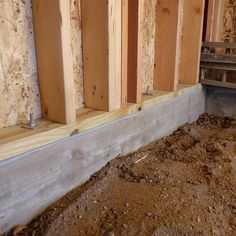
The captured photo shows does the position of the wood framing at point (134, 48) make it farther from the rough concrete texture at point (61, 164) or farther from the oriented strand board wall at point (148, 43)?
the oriented strand board wall at point (148, 43)

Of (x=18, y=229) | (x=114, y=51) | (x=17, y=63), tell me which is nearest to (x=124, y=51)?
(x=114, y=51)

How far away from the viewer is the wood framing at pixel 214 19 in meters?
2.52

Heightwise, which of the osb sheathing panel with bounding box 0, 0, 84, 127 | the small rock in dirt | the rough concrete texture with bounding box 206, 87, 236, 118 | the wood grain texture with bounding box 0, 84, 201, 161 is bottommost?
the small rock in dirt

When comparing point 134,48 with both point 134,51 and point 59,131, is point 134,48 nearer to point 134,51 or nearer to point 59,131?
point 134,51

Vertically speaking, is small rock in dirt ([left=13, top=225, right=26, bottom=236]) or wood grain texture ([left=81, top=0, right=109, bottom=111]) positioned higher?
wood grain texture ([left=81, top=0, right=109, bottom=111])

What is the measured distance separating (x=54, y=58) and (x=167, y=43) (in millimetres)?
1088

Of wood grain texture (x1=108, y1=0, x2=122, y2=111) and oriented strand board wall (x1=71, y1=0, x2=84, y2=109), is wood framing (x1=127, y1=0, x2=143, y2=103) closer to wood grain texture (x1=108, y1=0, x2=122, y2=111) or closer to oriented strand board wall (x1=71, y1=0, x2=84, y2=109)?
wood grain texture (x1=108, y1=0, x2=122, y2=111)

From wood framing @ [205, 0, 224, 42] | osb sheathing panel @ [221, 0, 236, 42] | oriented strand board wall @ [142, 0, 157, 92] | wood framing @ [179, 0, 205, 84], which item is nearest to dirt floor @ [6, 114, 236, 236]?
oriented strand board wall @ [142, 0, 157, 92]

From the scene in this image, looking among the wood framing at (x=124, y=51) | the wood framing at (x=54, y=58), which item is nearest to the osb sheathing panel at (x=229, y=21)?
the wood framing at (x=124, y=51)

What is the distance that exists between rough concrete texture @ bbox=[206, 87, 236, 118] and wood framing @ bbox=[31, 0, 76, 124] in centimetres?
180

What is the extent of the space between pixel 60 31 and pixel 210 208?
1.01 metres

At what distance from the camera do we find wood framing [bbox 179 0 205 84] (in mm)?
2340

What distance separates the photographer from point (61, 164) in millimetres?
1283

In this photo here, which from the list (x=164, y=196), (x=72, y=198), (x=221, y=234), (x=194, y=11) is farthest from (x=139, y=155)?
(x=194, y=11)
